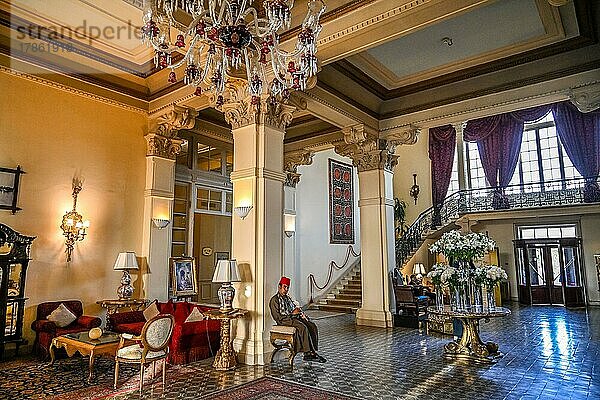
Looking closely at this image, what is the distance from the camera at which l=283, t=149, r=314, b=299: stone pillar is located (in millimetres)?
11305

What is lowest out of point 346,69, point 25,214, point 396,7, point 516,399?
point 516,399

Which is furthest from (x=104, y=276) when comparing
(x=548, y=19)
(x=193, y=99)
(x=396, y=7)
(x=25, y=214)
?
(x=548, y=19)

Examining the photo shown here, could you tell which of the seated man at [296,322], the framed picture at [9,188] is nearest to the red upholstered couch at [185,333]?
the seated man at [296,322]

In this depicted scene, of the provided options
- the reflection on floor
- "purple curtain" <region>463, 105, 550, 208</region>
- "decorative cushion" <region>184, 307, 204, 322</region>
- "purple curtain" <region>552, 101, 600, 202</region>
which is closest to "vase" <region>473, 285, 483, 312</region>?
the reflection on floor

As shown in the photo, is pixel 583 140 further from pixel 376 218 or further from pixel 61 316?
pixel 61 316

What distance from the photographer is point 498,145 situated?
1584 centimetres

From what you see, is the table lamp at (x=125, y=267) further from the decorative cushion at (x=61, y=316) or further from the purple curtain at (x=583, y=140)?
the purple curtain at (x=583, y=140)

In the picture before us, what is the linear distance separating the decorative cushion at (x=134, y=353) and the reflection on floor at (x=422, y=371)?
1.24ft

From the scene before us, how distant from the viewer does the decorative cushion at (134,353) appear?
4.89 meters

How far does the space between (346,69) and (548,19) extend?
10.8ft

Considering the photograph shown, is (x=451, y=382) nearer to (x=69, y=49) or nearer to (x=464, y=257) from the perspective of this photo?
(x=464, y=257)

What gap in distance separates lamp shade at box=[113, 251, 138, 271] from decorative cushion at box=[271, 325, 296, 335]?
321 cm

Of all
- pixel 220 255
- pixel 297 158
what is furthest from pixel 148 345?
pixel 297 158

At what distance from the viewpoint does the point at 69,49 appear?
7.23m
